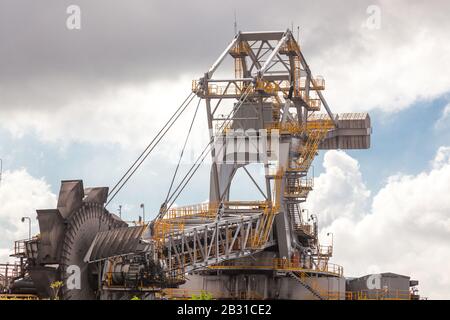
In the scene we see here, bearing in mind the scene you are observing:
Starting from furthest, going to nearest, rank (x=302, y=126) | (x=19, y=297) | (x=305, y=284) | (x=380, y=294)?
(x=380, y=294) < (x=302, y=126) < (x=305, y=284) < (x=19, y=297)

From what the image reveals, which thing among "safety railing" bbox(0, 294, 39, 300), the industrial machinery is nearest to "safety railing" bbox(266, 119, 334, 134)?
the industrial machinery

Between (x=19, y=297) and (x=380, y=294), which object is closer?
(x=19, y=297)

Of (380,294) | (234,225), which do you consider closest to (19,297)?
(234,225)

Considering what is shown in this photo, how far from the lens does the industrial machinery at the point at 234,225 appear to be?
47.8 meters

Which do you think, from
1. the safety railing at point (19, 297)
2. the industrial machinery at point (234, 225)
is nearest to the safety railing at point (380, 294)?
the industrial machinery at point (234, 225)

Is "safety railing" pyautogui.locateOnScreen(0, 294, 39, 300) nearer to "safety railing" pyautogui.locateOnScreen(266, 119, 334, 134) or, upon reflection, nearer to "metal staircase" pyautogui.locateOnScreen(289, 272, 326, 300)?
"metal staircase" pyautogui.locateOnScreen(289, 272, 326, 300)

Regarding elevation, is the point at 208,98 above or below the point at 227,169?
above

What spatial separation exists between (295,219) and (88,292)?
26142mm

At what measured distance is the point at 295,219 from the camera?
2803 inches

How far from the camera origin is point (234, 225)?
191 feet

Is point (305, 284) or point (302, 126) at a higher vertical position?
point (302, 126)

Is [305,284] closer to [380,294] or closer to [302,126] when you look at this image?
[380,294]
